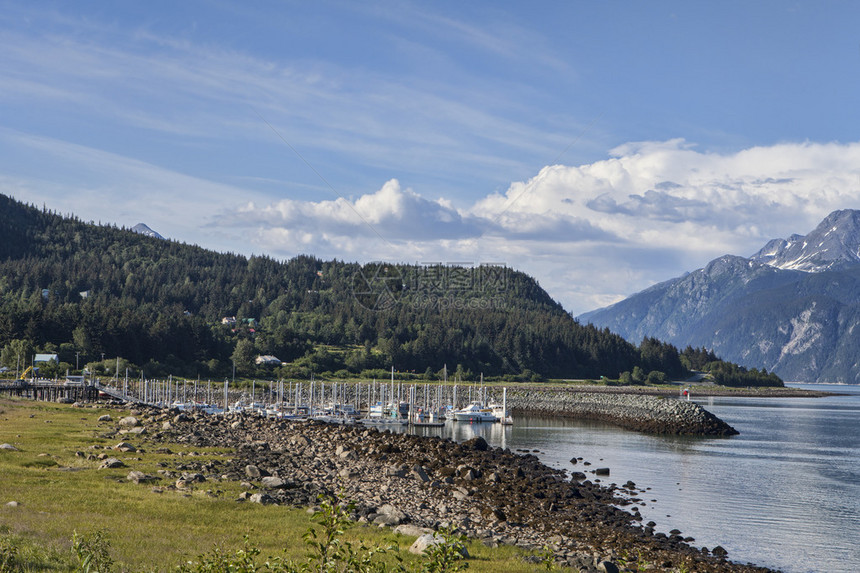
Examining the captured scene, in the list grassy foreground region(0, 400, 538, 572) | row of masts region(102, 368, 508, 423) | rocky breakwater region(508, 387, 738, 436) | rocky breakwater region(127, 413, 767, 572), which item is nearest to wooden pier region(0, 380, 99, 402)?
row of masts region(102, 368, 508, 423)

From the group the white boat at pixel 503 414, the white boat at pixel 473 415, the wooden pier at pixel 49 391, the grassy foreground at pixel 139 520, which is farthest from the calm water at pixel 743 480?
the wooden pier at pixel 49 391

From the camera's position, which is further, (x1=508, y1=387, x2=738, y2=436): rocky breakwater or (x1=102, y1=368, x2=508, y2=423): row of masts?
(x1=102, y1=368, x2=508, y2=423): row of masts

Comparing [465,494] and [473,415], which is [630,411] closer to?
[473,415]

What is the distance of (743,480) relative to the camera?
5866cm

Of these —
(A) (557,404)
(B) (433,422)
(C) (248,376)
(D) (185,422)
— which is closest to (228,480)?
(D) (185,422)

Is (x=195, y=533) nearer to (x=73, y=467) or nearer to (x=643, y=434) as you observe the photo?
(x=73, y=467)

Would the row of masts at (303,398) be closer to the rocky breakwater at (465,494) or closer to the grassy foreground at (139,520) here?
the rocky breakwater at (465,494)

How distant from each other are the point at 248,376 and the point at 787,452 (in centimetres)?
13862

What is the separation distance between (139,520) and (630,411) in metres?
121

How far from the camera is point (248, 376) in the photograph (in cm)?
19050

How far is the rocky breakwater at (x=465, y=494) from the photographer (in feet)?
95.8

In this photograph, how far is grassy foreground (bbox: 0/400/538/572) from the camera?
830 inches

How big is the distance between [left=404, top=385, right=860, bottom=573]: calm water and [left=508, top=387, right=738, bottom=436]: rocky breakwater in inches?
241

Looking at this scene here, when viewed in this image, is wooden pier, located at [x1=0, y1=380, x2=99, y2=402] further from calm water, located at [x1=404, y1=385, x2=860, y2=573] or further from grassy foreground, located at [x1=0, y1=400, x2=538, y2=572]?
grassy foreground, located at [x1=0, y1=400, x2=538, y2=572]
